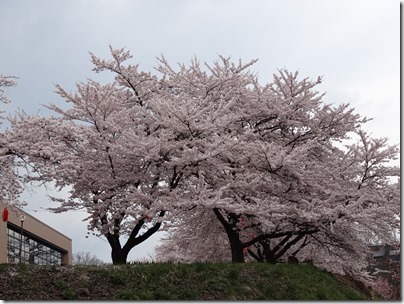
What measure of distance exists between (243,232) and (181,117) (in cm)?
606

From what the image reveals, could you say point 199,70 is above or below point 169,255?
above

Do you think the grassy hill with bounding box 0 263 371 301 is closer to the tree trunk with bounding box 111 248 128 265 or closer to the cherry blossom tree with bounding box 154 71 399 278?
the cherry blossom tree with bounding box 154 71 399 278

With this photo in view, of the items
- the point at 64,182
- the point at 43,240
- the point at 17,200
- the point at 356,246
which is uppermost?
the point at 43,240

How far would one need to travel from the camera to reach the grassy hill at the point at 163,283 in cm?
1130

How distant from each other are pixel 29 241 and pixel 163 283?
34490 millimetres

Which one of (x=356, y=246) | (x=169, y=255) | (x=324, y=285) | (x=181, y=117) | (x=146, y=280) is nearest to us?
(x=146, y=280)

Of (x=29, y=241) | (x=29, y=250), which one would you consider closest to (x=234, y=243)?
(x=29, y=250)

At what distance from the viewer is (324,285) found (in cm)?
1552

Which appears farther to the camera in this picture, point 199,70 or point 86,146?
point 199,70

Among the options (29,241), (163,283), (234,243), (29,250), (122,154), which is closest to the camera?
(163,283)

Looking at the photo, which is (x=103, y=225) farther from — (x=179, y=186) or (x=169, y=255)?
(x=169, y=255)

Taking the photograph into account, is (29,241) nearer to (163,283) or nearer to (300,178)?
(300,178)

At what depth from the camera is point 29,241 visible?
146 feet

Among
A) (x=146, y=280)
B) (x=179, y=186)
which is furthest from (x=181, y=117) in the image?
(x=146, y=280)
